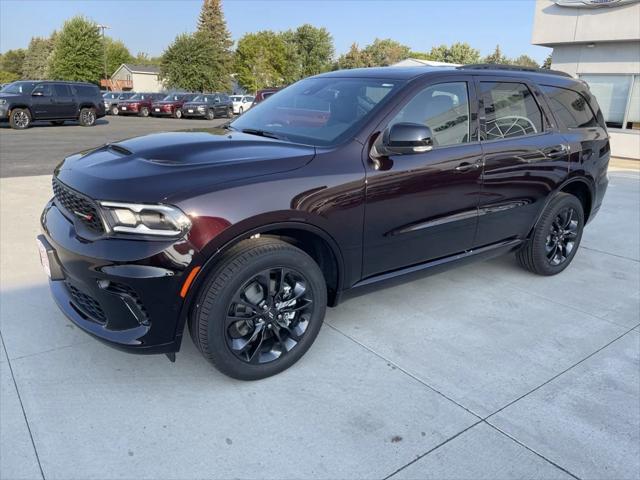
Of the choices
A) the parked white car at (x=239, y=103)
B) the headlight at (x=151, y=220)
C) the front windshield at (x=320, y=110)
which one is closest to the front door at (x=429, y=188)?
the front windshield at (x=320, y=110)

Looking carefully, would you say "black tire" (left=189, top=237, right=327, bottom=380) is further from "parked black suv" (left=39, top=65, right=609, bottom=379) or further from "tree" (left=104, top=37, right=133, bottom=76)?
"tree" (left=104, top=37, right=133, bottom=76)

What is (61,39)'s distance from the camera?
59.3 meters

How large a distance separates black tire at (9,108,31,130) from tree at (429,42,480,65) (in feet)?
218

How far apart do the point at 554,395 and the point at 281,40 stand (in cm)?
7370

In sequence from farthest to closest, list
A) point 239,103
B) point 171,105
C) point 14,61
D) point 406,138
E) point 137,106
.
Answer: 1. point 14,61
2. point 239,103
3. point 137,106
4. point 171,105
5. point 406,138

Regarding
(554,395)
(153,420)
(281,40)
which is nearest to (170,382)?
(153,420)

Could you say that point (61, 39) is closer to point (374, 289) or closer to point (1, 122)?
point (1, 122)

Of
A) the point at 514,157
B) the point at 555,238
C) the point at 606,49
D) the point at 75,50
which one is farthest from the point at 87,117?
the point at 75,50

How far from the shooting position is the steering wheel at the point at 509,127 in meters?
3.88

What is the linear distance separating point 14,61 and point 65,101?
10897cm

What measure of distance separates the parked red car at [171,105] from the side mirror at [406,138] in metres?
29.7

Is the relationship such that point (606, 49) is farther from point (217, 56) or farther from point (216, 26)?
point (216, 26)

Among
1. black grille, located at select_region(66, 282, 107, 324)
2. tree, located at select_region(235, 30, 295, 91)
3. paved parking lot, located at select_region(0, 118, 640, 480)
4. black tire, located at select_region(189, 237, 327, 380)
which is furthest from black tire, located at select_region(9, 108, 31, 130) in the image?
tree, located at select_region(235, 30, 295, 91)

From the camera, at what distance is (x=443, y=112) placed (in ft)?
11.9
